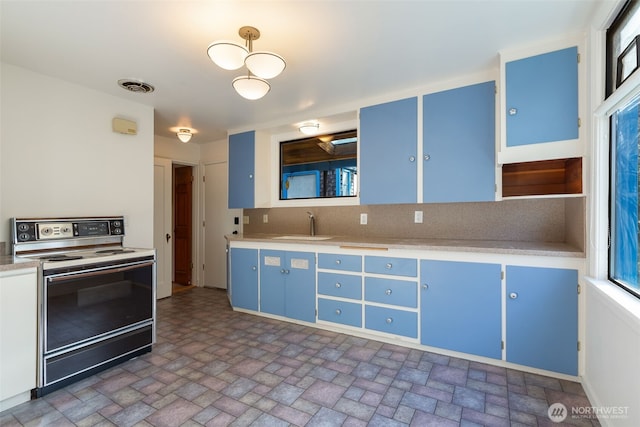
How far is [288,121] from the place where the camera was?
3721mm

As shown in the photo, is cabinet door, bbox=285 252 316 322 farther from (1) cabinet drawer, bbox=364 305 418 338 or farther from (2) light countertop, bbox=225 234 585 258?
(1) cabinet drawer, bbox=364 305 418 338

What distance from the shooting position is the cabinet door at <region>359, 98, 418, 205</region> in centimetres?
290

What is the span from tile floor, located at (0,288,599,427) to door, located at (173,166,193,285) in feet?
8.40

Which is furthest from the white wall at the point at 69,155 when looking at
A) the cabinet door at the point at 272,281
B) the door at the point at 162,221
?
the cabinet door at the point at 272,281

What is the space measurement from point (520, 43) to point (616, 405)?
7.49 feet

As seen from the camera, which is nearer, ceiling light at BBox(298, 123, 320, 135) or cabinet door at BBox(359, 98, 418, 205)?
cabinet door at BBox(359, 98, 418, 205)

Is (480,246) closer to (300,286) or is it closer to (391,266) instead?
(391,266)

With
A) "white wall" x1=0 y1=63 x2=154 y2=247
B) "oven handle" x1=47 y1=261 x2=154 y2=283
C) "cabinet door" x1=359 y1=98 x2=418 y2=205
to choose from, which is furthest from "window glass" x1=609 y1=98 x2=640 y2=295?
"white wall" x1=0 y1=63 x2=154 y2=247

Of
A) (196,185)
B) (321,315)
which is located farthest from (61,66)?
(321,315)

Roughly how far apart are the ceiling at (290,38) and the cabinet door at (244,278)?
1861mm

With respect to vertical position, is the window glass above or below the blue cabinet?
above

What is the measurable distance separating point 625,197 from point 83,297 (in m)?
3.50

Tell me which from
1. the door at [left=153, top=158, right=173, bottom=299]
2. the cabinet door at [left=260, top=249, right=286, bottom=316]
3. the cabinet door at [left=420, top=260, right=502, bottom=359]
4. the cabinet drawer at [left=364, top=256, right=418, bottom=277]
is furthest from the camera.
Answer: the door at [left=153, top=158, right=173, bottom=299]

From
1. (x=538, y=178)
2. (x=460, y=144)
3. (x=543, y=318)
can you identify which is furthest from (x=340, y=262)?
(x=538, y=178)
